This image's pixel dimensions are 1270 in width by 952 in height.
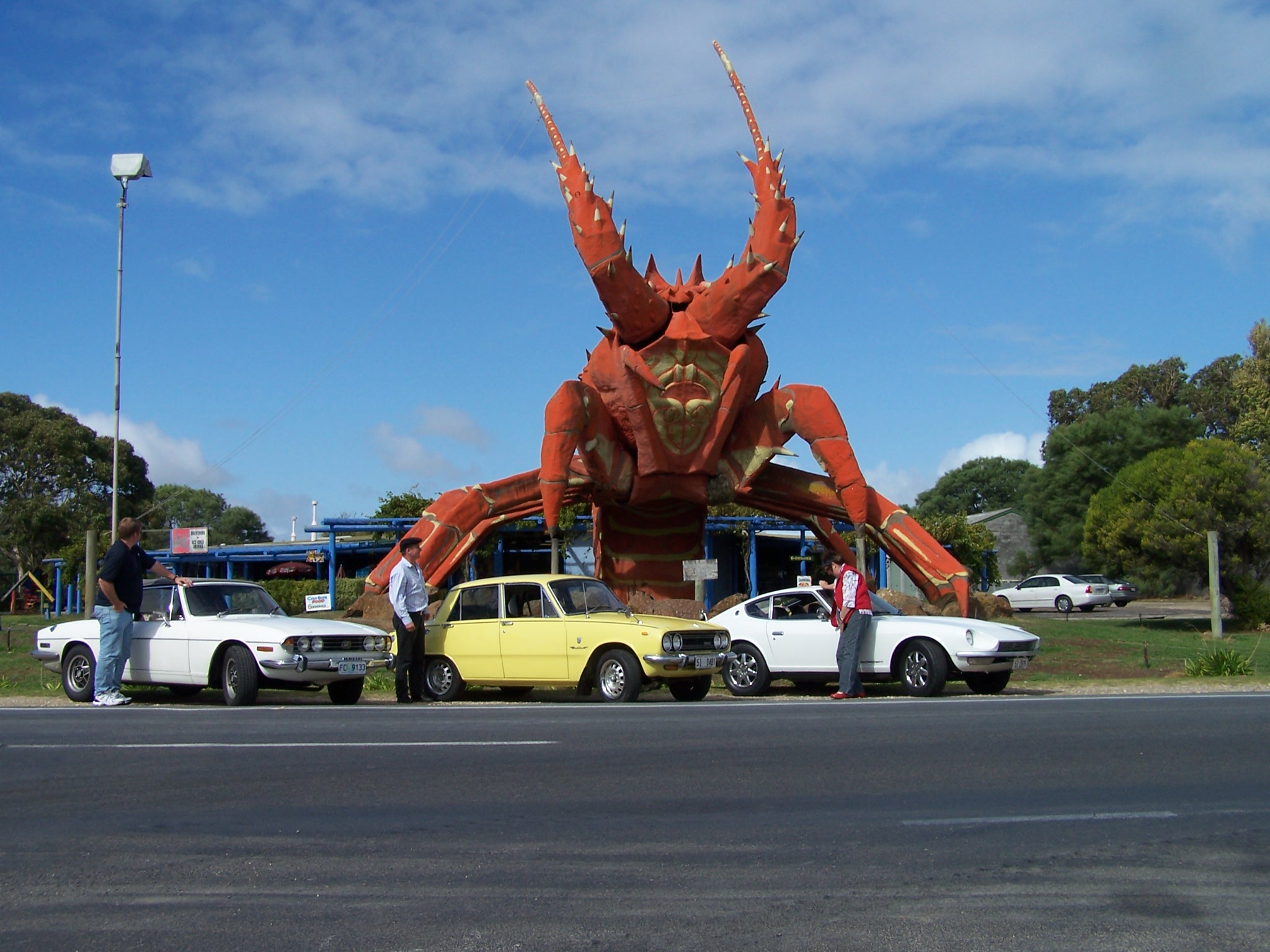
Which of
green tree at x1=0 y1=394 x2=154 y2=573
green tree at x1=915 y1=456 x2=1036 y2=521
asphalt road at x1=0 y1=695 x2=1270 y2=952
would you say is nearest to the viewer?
asphalt road at x1=0 y1=695 x2=1270 y2=952

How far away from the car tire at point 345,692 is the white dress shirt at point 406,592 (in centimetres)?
84

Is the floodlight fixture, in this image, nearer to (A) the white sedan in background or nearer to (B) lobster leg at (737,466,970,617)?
(B) lobster leg at (737,466,970,617)

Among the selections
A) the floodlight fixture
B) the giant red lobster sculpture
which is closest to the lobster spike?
the giant red lobster sculpture

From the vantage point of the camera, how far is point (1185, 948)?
3.93 m

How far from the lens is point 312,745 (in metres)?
8.07

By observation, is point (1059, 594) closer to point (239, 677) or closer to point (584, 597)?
point (584, 597)

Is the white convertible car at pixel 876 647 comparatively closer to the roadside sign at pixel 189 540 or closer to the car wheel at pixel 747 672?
the car wheel at pixel 747 672

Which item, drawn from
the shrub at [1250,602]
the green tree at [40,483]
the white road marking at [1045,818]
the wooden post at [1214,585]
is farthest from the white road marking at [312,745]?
the green tree at [40,483]

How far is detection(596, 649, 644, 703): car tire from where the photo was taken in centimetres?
1201

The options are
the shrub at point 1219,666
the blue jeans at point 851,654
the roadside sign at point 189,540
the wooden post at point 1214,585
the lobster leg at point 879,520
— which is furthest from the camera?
Answer: the roadside sign at point 189,540

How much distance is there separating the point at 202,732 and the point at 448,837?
4.42m

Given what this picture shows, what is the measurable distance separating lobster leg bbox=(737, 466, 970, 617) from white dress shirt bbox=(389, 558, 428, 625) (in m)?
6.85

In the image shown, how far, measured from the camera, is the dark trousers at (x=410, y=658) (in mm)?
12828

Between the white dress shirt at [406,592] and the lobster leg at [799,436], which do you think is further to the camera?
the lobster leg at [799,436]
